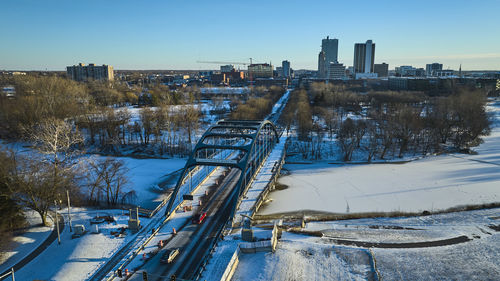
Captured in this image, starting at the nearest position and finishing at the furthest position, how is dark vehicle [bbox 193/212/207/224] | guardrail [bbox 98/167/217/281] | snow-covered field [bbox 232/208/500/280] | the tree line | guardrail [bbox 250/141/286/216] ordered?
guardrail [bbox 98/167/217/281]
snow-covered field [bbox 232/208/500/280]
dark vehicle [bbox 193/212/207/224]
guardrail [bbox 250/141/286/216]
the tree line

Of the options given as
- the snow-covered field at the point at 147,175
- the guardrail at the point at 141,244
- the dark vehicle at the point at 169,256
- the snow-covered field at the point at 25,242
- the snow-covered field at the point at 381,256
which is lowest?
the snow-covered field at the point at 147,175

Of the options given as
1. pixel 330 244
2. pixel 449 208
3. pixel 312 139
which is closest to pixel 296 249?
pixel 330 244

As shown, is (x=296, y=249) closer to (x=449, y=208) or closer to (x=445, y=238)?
(x=445, y=238)

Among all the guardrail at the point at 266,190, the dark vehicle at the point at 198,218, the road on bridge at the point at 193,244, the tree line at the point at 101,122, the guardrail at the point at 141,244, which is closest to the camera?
the guardrail at the point at 141,244

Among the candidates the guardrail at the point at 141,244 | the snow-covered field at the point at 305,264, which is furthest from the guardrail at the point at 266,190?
the guardrail at the point at 141,244

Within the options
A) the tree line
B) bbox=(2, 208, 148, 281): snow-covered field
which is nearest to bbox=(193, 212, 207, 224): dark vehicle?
bbox=(2, 208, 148, 281): snow-covered field

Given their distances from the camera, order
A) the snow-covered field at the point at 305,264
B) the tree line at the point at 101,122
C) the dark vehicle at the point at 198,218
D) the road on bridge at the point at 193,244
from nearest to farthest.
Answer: the road on bridge at the point at 193,244, the snow-covered field at the point at 305,264, the dark vehicle at the point at 198,218, the tree line at the point at 101,122

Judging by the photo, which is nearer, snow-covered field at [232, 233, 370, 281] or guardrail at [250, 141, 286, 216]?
snow-covered field at [232, 233, 370, 281]

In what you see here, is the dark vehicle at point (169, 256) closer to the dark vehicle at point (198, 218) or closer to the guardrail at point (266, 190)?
the dark vehicle at point (198, 218)

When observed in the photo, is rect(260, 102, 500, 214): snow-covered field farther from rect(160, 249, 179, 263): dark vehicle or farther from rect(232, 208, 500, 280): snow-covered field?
rect(160, 249, 179, 263): dark vehicle
